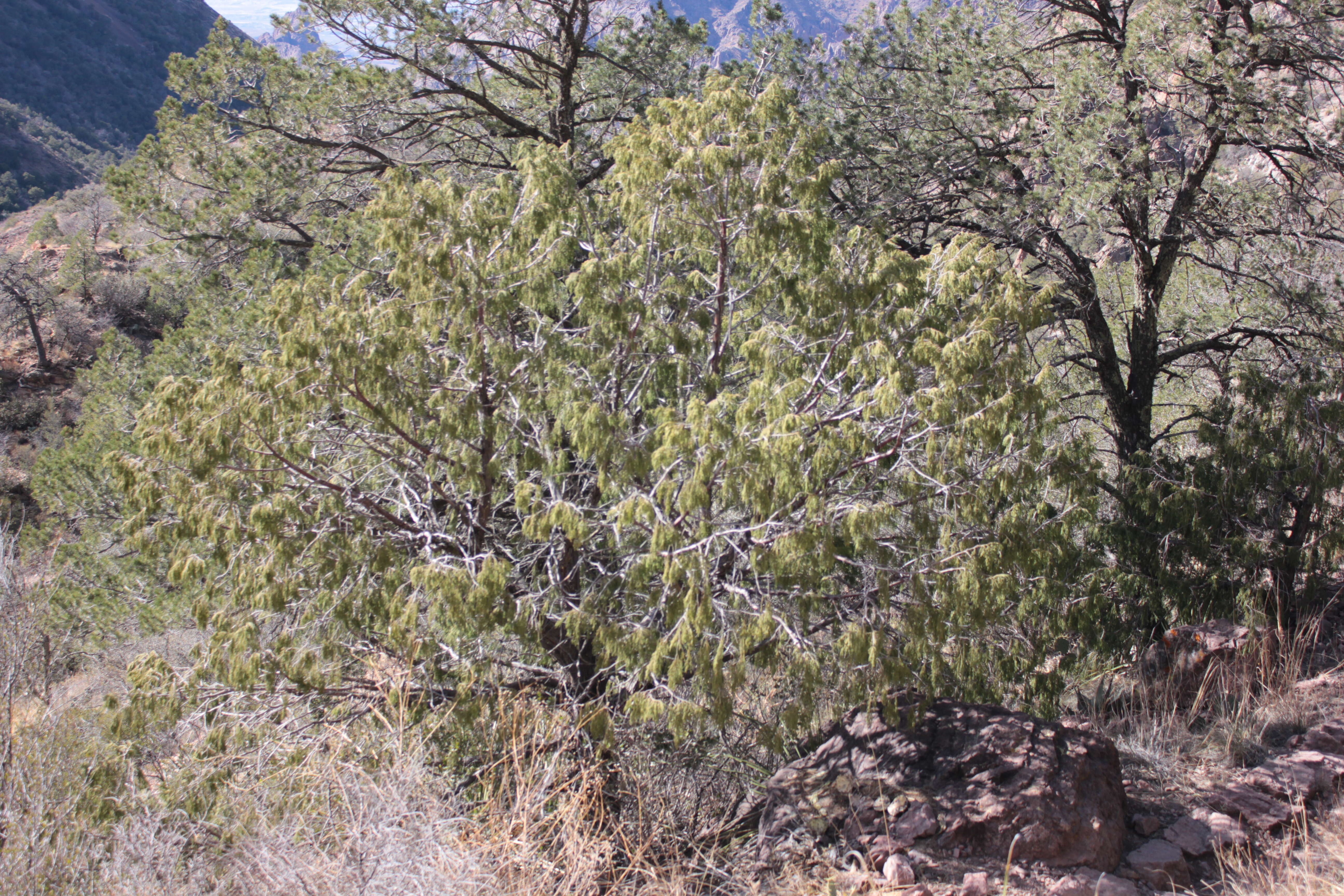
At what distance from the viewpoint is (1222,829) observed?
4406mm

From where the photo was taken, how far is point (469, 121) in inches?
356

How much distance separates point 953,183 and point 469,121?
4.79 meters

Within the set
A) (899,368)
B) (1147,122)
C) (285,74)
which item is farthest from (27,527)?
(1147,122)

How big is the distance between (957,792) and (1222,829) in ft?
4.42

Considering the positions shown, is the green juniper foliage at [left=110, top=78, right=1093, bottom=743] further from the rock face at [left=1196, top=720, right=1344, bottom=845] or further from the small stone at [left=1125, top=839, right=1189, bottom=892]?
the rock face at [left=1196, top=720, right=1344, bottom=845]

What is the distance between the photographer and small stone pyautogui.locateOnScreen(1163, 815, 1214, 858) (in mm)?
4328

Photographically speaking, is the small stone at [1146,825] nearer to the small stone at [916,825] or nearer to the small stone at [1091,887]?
the small stone at [1091,887]

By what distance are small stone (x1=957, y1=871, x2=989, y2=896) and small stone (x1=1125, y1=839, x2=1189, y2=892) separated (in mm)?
830

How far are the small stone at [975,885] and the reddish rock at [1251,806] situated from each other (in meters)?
1.61

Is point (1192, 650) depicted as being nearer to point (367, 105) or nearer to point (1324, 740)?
point (1324, 740)

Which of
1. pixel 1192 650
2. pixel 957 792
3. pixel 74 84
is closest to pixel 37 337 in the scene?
pixel 957 792

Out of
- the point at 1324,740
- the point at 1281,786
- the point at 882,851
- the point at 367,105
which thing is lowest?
the point at 882,851

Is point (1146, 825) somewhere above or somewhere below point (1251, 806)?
below

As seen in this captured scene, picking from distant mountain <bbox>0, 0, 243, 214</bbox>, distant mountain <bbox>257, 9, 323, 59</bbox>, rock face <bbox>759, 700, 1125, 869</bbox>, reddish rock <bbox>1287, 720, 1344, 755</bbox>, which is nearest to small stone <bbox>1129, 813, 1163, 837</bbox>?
rock face <bbox>759, 700, 1125, 869</bbox>
